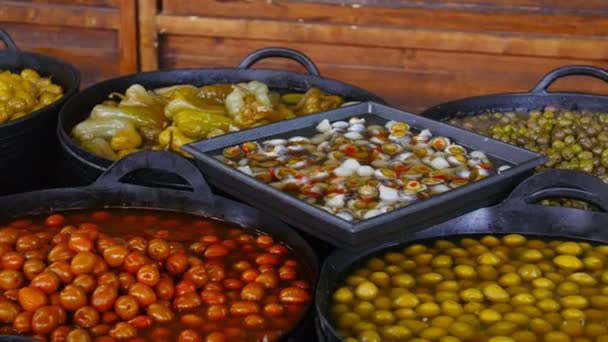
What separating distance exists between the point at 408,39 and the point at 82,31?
167 centimetres

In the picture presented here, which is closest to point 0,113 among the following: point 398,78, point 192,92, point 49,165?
point 49,165

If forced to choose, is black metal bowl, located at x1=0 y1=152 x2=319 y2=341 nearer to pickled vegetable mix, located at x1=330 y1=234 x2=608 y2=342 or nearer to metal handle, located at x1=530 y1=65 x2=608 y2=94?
pickled vegetable mix, located at x1=330 y1=234 x2=608 y2=342

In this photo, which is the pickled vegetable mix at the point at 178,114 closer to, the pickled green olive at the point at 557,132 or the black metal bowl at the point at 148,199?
the black metal bowl at the point at 148,199

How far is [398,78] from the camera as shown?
3.88 metres

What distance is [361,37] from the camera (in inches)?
150

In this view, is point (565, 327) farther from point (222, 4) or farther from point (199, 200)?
point (222, 4)

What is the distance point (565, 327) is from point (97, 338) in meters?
1.06

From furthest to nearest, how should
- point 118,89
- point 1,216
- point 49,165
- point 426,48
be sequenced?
1. point 426,48
2. point 118,89
3. point 49,165
4. point 1,216

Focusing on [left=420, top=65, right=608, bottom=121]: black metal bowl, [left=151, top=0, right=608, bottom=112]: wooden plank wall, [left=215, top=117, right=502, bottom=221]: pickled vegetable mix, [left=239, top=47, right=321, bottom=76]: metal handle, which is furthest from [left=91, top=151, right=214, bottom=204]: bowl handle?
[left=151, top=0, right=608, bottom=112]: wooden plank wall

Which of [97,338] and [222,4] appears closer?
[97,338]

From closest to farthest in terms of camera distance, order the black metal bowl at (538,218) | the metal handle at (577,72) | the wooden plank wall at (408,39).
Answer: the black metal bowl at (538,218) → the metal handle at (577,72) → the wooden plank wall at (408,39)

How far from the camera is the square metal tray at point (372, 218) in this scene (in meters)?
1.85

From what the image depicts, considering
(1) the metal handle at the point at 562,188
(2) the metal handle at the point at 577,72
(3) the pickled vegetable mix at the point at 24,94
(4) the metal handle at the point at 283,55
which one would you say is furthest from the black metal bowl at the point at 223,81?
(1) the metal handle at the point at 562,188

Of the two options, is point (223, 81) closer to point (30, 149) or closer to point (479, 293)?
point (30, 149)
